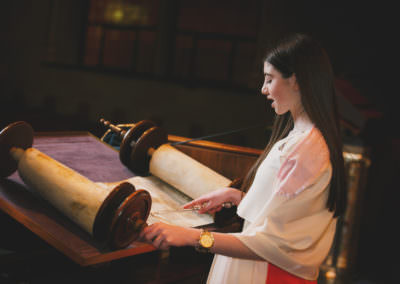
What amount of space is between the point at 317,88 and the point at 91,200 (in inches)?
25.4

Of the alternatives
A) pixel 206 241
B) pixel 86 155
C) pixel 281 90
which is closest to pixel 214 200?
pixel 206 241

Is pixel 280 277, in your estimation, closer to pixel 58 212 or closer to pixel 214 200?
pixel 214 200

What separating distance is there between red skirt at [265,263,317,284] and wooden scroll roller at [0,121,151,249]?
0.39 meters

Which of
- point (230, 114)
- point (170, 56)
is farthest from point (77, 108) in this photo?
point (230, 114)

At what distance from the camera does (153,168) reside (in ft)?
4.97

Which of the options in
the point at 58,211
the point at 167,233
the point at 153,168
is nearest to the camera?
the point at 167,233

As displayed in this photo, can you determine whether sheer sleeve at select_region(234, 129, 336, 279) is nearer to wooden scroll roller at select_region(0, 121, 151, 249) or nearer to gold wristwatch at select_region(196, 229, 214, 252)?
gold wristwatch at select_region(196, 229, 214, 252)

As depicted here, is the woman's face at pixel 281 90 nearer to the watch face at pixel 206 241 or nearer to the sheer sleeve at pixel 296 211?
the sheer sleeve at pixel 296 211

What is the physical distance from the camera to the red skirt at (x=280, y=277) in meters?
1.09

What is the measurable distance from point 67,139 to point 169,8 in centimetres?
509

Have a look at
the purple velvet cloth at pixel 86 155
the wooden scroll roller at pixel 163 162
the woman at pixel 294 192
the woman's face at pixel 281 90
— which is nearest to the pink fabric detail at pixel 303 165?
the woman at pixel 294 192

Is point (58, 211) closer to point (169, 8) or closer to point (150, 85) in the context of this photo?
point (150, 85)

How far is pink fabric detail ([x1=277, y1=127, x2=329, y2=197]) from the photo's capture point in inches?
39.3

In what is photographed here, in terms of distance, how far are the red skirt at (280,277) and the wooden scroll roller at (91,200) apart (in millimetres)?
387
